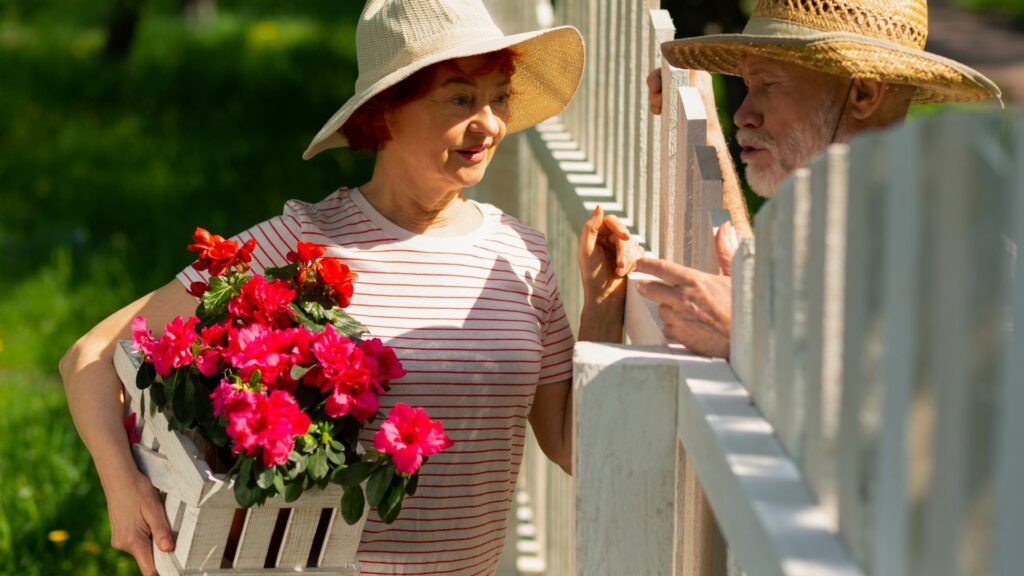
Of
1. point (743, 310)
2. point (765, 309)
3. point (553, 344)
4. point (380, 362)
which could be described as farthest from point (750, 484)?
point (553, 344)

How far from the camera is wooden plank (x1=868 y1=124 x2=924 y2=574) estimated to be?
2.99 feet

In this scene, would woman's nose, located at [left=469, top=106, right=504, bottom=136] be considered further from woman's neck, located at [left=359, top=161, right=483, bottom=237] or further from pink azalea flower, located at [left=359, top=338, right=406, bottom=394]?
pink azalea flower, located at [left=359, top=338, right=406, bottom=394]

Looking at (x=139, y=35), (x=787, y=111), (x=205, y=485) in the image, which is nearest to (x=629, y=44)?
(x=787, y=111)

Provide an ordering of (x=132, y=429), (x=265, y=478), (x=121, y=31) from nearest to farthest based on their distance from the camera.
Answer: (x=265, y=478) < (x=132, y=429) < (x=121, y=31)

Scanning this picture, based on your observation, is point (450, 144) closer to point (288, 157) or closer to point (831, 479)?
point (831, 479)

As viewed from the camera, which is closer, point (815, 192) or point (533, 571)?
point (815, 192)

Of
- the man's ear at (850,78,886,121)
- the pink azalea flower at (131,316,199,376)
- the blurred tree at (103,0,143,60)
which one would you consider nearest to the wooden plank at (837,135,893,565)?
the pink azalea flower at (131,316,199,376)

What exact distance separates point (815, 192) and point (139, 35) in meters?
12.2

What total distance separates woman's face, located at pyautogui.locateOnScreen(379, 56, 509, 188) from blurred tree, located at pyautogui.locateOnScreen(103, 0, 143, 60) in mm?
8941

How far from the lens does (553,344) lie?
276cm

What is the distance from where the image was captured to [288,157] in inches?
372

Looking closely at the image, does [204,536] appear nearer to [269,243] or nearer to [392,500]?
[392,500]

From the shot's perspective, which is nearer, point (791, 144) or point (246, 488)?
point (246, 488)

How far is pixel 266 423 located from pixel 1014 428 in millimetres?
1337
